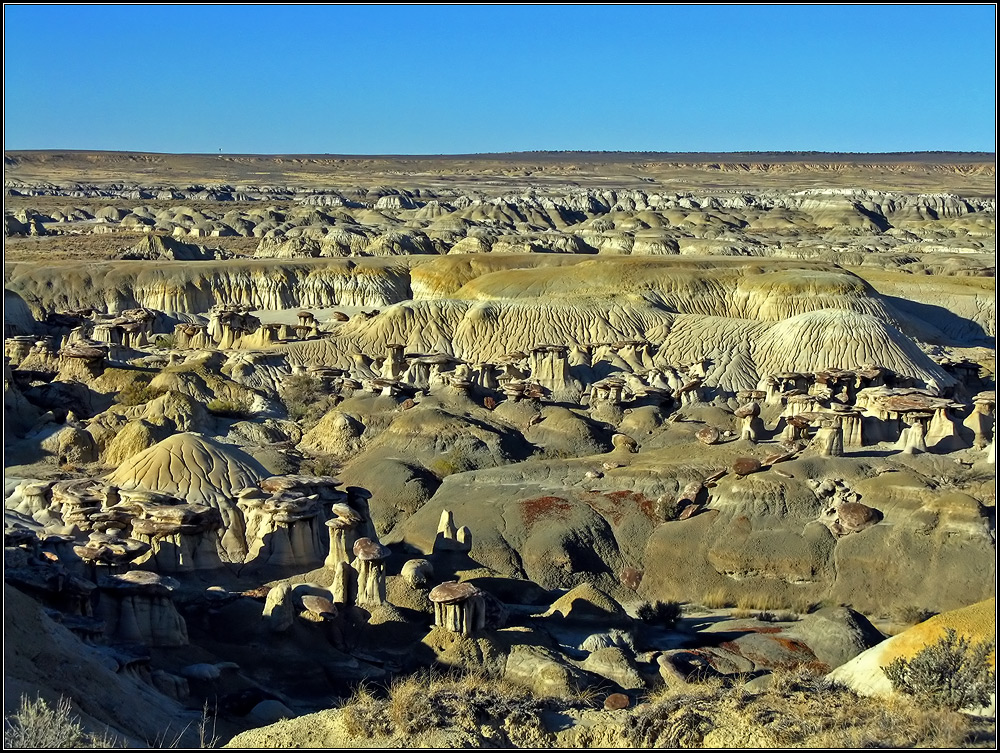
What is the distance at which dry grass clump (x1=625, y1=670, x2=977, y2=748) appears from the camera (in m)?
13.6

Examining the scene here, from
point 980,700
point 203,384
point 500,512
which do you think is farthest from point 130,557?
point 203,384

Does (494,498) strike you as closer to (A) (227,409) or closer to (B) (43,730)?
(A) (227,409)

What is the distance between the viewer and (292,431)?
42.2 metres

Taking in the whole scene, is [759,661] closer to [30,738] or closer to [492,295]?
[30,738]

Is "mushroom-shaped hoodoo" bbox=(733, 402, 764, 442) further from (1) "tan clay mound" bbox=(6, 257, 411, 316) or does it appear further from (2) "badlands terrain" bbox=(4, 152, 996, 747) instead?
(1) "tan clay mound" bbox=(6, 257, 411, 316)

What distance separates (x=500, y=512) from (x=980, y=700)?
15539mm

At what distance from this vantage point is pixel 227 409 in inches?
1730

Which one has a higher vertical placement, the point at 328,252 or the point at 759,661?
the point at 328,252

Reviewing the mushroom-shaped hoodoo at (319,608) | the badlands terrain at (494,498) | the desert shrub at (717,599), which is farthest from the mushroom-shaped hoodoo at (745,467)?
the mushroom-shaped hoodoo at (319,608)

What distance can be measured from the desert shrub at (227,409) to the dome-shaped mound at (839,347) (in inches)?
753

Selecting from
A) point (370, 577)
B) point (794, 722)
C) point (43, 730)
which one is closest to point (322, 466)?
point (370, 577)

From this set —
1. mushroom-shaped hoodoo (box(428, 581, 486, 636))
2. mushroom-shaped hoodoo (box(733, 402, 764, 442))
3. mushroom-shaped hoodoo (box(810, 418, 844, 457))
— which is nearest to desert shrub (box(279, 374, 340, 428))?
mushroom-shaped hoodoo (box(733, 402, 764, 442))

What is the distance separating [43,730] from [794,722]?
7498mm

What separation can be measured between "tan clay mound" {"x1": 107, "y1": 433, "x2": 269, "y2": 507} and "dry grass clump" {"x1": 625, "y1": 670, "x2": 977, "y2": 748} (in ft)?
50.3
